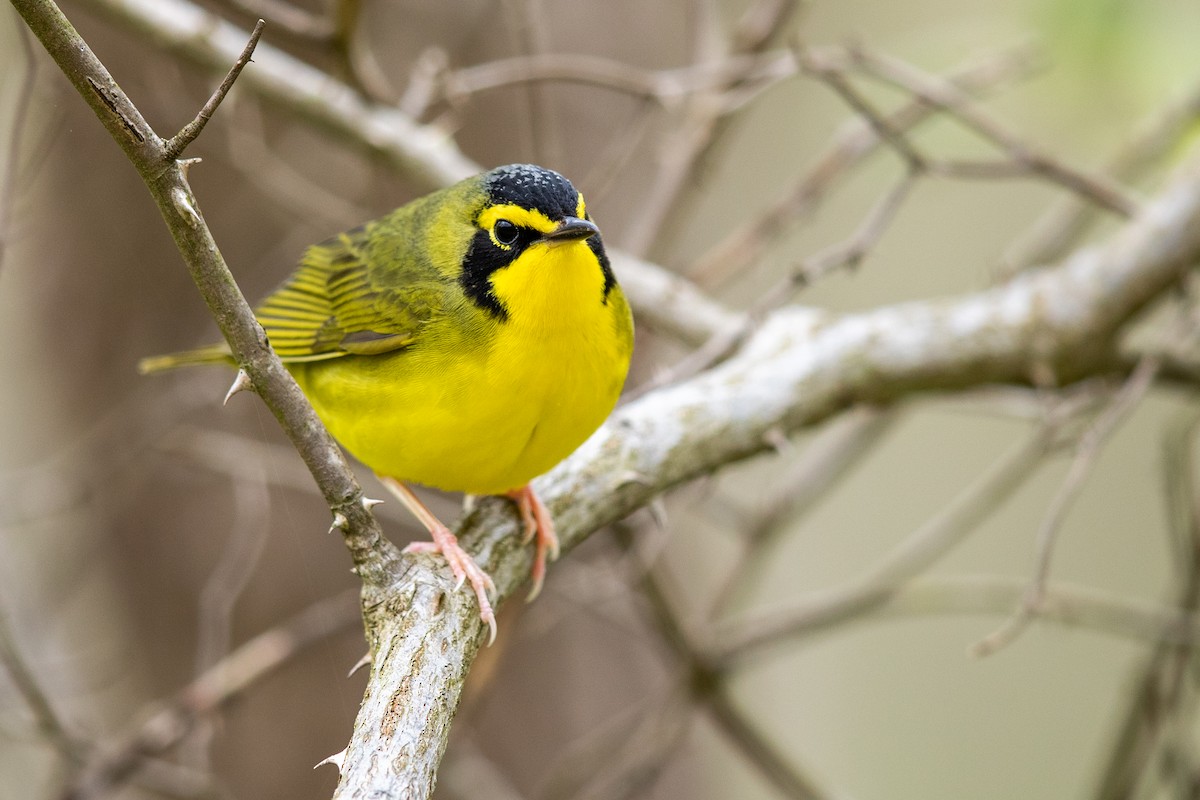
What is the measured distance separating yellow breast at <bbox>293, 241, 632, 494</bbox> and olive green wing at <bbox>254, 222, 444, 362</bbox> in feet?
0.39

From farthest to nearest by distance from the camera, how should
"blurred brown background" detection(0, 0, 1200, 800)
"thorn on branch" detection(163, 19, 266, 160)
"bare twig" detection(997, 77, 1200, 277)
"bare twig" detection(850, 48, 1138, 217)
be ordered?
"bare twig" detection(997, 77, 1200, 277) → "blurred brown background" detection(0, 0, 1200, 800) → "bare twig" detection(850, 48, 1138, 217) → "thorn on branch" detection(163, 19, 266, 160)

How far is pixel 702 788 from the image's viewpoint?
7.46 meters

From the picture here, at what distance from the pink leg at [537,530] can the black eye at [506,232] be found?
2.28 ft

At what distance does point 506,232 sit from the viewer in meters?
3.09

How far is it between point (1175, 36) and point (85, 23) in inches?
172

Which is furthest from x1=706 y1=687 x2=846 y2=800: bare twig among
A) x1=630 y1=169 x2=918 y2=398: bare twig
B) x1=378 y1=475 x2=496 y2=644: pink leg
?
x1=378 y1=475 x2=496 y2=644: pink leg

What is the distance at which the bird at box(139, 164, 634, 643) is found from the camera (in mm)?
2949

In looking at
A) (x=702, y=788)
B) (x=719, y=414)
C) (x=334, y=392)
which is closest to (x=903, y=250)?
(x=702, y=788)

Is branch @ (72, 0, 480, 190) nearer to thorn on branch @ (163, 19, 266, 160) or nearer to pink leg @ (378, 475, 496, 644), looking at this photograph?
pink leg @ (378, 475, 496, 644)

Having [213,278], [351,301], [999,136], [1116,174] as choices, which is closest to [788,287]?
[999,136]

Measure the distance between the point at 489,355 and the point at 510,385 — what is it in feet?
0.36

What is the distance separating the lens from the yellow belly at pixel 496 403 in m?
2.94

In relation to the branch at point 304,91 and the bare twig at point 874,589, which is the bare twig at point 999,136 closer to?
the bare twig at point 874,589

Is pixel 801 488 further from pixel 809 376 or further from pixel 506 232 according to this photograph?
pixel 506 232
